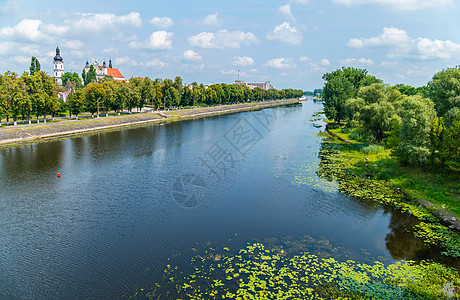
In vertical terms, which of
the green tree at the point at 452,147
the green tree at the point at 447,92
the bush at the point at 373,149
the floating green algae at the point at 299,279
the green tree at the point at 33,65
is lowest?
the floating green algae at the point at 299,279

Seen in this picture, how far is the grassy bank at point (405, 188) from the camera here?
72.4ft

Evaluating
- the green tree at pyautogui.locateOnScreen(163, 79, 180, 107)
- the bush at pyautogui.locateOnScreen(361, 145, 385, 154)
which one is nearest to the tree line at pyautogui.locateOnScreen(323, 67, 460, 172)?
the bush at pyautogui.locateOnScreen(361, 145, 385, 154)

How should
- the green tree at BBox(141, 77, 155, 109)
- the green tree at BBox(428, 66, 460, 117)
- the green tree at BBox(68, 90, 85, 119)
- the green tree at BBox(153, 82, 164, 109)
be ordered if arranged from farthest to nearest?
the green tree at BBox(153, 82, 164, 109) < the green tree at BBox(141, 77, 155, 109) < the green tree at BBox(68, 90, 85, 119) < the green tree at BBox(428, 66, 460, 117)

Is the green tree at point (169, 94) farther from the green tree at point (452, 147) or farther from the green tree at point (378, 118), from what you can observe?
the green tree at point (452, 147)

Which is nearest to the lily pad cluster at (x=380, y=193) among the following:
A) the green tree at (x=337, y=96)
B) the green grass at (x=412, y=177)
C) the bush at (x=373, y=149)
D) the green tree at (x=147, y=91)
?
the green grass at (x=412, y=177)

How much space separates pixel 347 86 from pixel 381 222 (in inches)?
2346

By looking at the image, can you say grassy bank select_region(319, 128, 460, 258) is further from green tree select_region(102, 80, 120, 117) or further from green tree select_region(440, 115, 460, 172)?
green tree select_region(102, 80, 120, 117)

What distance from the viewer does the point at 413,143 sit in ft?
105

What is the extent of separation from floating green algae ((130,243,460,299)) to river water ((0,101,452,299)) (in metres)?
1.34

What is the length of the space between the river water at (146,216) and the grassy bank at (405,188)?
1.58m

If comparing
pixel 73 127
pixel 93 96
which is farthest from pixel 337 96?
pixel 73 127

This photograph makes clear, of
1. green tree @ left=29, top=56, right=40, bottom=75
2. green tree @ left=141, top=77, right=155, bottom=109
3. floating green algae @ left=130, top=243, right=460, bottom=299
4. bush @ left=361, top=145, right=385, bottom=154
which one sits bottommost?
floating green algae @ left=130, top=243, right=460, bottom=299

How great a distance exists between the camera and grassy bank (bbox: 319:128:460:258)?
22075mm

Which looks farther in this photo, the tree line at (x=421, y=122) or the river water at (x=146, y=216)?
the tree line at (x=421, y=122)
